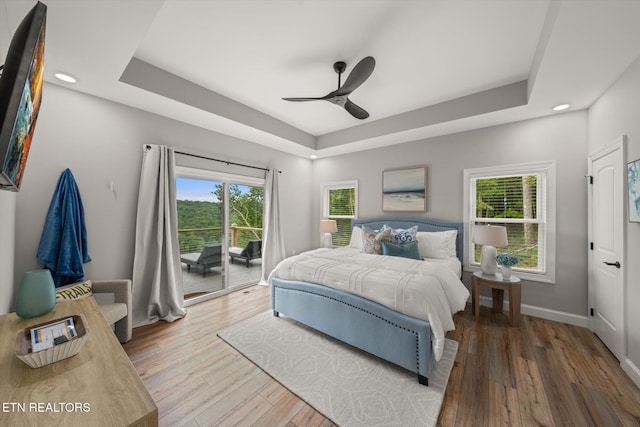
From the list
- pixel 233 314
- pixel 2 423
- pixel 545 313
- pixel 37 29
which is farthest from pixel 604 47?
pixel 233 314

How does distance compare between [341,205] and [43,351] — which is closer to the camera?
[43,351]

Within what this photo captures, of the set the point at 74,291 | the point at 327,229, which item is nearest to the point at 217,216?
the point at 74,291

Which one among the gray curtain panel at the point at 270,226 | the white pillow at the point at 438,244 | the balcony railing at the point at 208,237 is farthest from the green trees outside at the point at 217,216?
the white pillow at the point at 438,244

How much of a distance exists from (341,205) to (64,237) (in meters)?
4.04

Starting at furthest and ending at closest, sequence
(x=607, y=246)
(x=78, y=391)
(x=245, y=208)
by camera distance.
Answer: (x=245, y=208) → (x=607, y=246) → (x=78, y=391)

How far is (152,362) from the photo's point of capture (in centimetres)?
221

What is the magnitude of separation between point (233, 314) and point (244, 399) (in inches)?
58.7

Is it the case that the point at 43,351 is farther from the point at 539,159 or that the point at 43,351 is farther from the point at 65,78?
the point at 539,159

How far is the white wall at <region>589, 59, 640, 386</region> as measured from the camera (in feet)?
6.48

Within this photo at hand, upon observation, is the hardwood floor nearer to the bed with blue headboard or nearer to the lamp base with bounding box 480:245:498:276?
the bed with blue headboard

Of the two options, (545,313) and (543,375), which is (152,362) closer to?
(543,375)

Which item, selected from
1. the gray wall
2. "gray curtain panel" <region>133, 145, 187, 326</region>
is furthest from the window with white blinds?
"gray curtain panel" <region>133, 145, 187, 326</region>

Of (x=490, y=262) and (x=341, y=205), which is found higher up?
(x=341, y=205)

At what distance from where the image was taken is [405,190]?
416 cm
